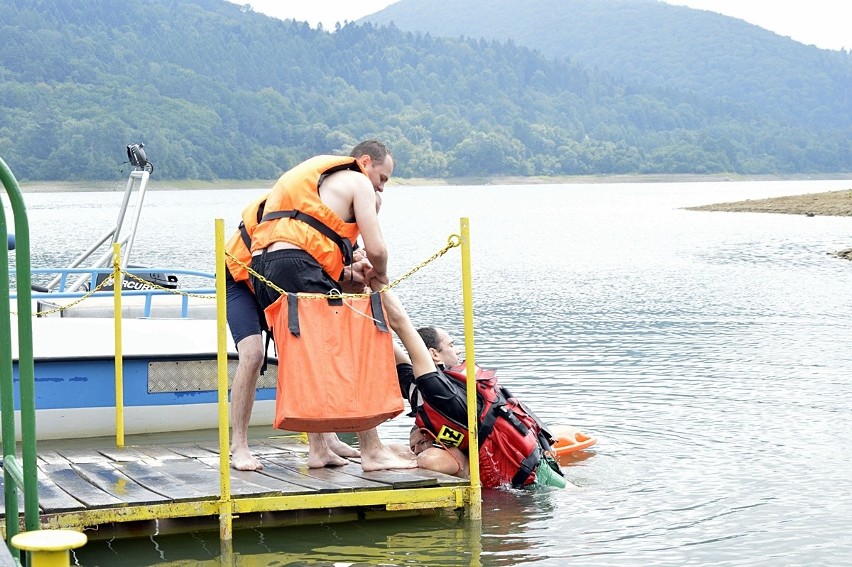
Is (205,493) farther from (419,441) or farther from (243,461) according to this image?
(419,441)

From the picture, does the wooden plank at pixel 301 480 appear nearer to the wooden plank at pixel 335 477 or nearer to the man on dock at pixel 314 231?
the wooden plank at pixel 335 477

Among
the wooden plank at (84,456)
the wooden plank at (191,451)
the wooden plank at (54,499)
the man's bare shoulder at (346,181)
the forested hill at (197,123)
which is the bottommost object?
the wooden plank at (191,451)

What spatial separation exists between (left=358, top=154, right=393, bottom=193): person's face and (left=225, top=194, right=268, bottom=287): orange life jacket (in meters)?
0.62

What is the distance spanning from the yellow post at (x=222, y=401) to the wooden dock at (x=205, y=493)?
1.7 inches

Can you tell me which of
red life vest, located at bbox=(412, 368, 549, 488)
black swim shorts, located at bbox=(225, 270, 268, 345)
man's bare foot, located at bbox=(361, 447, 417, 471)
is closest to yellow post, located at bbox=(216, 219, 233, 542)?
black swim shorts, located at bbox=(225, 270, 268, 345)

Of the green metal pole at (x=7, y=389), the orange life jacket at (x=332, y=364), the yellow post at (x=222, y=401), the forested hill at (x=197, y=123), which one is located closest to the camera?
the green metal pole at (x=7, y=389)

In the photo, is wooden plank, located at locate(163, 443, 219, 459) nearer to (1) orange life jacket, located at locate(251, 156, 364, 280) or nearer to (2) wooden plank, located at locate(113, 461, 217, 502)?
(2) wooden plank, located at locate(113, 461, 217, 502)

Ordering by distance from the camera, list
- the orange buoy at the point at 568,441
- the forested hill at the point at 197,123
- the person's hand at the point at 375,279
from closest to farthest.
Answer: the person's hand at the point at 375,279, the orange buoy at the point at 568,441, the forested hill at the point at 197,123

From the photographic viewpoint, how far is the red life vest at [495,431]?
741cm

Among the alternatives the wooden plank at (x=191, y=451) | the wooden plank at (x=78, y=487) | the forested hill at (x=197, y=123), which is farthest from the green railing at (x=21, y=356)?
the forested hill at (x=197, y=123)

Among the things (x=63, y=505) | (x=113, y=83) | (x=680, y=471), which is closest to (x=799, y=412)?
(x=680, y=471)

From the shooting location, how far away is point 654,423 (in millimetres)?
11117

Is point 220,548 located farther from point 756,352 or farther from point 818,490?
point 756,352

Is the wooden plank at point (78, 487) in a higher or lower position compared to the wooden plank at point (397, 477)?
higher
